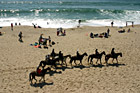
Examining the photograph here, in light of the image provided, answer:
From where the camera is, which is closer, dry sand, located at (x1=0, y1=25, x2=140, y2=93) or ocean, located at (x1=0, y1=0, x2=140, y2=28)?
dry sand, located at (x1=0, y1=25, x2=140, y2=93)

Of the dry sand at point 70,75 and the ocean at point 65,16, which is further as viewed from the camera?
the ocean at point 65,16

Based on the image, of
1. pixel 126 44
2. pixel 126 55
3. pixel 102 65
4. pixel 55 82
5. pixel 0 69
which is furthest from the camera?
pixel 126 44

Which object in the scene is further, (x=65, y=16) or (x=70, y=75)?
(x=65, y=16)

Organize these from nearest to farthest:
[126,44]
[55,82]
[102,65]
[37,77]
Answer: [55,82] < [37,77] < [102,65] < [126,44]

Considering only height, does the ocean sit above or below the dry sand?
above

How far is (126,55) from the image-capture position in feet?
54.8

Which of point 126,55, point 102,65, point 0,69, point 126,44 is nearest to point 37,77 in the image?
point 0,69

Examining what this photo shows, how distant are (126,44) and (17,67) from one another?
1295 cm

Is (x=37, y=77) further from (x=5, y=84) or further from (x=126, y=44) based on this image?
(x=126, y=44)

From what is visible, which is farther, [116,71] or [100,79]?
[116,71]

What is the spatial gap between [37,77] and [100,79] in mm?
4501

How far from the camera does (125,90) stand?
10.5m

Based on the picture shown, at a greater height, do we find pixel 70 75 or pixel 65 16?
pixel 65 16

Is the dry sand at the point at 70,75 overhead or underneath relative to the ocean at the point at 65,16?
underneath
